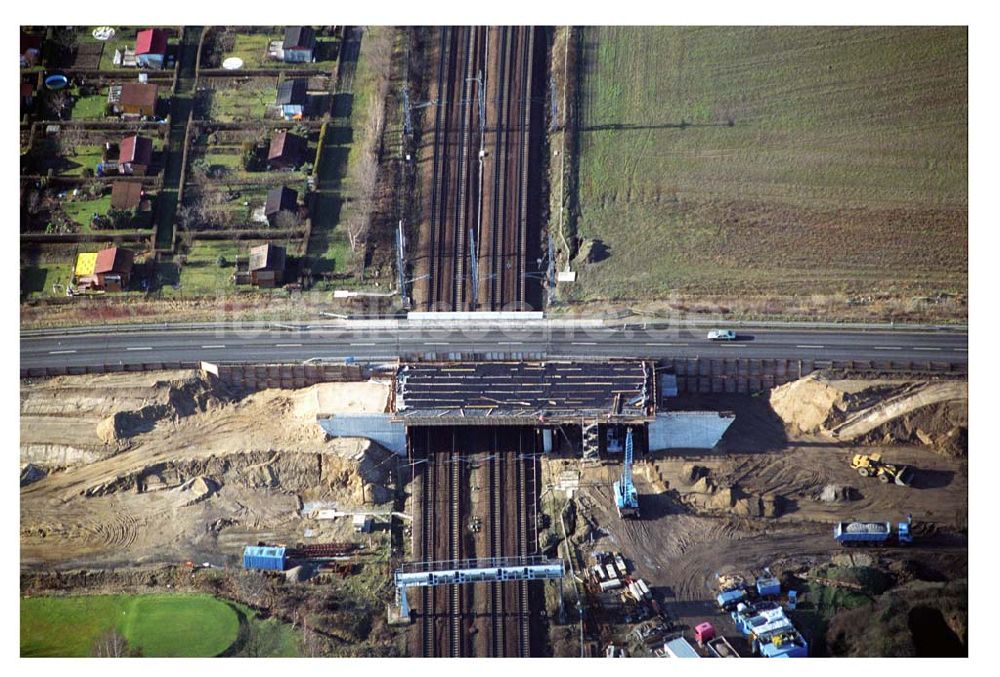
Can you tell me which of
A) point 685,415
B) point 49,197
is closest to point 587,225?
point 685,415

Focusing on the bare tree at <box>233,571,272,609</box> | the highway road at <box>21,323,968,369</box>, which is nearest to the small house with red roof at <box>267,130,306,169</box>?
the highway road at <box>21,323,968,369</box>

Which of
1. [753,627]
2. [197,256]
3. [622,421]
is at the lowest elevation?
[753,627]

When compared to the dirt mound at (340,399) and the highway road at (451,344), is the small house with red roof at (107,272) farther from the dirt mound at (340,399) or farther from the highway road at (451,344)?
the dirt mound at (340,399)

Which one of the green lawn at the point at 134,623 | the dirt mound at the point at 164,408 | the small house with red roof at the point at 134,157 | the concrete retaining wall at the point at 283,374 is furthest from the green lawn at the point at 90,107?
the green lawn at the point at 134,623

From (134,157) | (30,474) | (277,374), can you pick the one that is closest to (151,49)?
(134,157)

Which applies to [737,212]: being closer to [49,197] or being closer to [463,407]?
[463,407]

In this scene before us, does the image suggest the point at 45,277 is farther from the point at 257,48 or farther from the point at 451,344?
the point at 451,344
